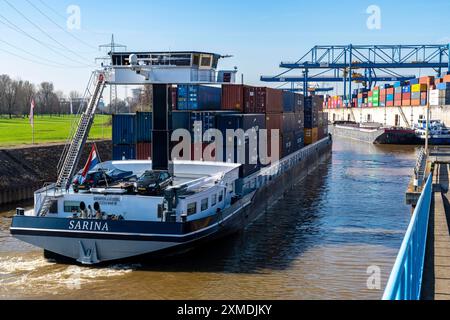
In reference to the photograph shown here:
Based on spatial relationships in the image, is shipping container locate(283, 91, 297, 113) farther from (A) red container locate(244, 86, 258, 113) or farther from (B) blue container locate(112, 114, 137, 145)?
(B) blue container locate(112, 114, 137, 145)

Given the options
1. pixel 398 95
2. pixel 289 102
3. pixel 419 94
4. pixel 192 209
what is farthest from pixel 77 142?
pixel 398 95

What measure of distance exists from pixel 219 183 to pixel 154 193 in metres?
3.34

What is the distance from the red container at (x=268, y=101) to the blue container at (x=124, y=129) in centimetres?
899

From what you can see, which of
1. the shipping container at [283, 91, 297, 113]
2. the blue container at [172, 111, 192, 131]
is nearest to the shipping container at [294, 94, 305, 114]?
the shipping container at [283, 91, 297, 113]

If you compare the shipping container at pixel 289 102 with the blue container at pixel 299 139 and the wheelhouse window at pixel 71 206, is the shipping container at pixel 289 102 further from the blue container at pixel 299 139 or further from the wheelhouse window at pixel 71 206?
the wheelhouse window at pixel 71 206

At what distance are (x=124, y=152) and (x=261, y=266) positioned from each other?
1223 centimetres

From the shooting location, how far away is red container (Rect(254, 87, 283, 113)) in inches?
1357

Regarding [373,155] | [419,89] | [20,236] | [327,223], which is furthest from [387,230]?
[419,89]

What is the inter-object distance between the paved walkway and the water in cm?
267

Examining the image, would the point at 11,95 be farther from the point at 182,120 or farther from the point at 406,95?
the point at 182,120

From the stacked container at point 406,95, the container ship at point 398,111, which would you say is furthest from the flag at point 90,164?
the stacked container at point 406,95

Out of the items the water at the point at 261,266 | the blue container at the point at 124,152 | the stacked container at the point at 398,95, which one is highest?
the stacked container at the point at 398,95

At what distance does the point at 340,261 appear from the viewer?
19.8m

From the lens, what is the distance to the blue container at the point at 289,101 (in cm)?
4312
